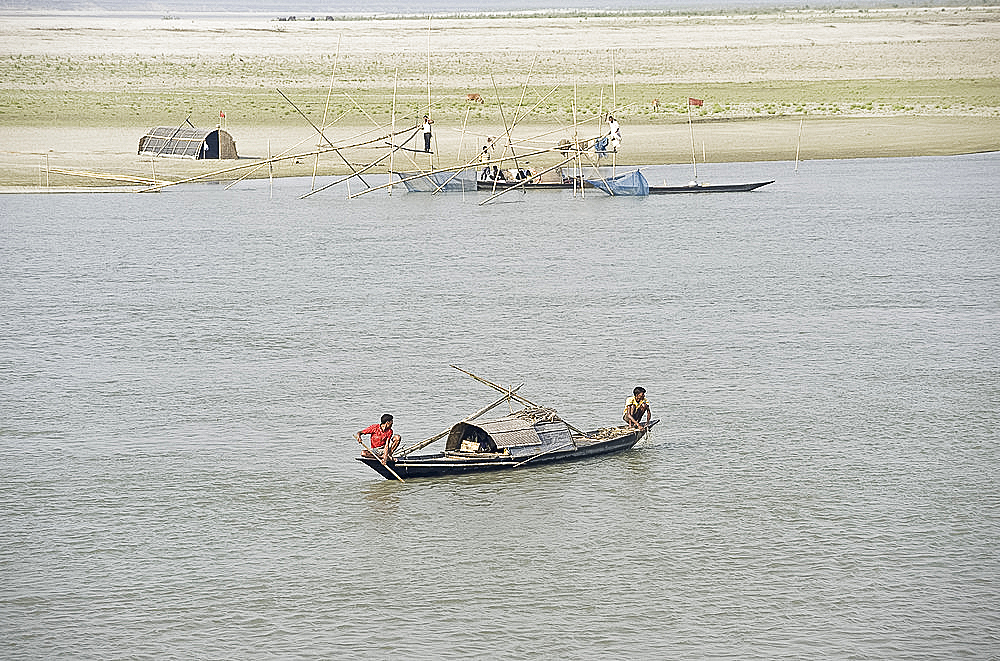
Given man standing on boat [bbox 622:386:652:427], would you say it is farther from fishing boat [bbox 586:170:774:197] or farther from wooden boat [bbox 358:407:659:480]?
fishing boat [bbox 586:170:774:197]

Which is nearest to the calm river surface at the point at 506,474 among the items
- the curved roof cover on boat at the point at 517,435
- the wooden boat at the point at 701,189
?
the curved roof cover on boat at the point at 517,435

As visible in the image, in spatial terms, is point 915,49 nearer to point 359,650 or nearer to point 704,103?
point 704,103

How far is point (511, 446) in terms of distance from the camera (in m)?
16.4

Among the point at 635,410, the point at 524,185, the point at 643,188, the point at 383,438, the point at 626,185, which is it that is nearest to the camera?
the point at 383,438

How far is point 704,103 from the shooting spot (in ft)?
200

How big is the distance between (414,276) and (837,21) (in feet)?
406

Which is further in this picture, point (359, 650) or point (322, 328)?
point (322, 328)

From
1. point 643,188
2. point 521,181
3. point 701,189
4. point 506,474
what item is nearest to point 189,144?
point 521,181

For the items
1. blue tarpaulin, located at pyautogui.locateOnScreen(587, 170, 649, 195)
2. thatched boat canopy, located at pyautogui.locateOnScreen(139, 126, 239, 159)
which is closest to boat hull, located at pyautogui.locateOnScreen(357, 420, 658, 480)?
blue tarpaulin, located at pyautogui.locateOnScreen(587, 170, 649, 195)

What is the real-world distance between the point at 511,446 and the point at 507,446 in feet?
0.16

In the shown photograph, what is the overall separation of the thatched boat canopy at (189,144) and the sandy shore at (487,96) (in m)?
0.42

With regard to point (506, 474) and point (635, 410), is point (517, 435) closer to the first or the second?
point (506, 474)

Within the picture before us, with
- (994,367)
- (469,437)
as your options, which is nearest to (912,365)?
(994,367)

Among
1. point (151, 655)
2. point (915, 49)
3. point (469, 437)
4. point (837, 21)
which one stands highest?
point (837, 21)
